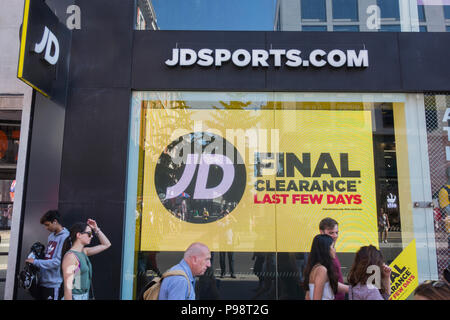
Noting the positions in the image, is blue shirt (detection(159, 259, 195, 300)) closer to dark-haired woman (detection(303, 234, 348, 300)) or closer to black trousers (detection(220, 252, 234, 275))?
black trousers (detection(220, 252, 234, 275))

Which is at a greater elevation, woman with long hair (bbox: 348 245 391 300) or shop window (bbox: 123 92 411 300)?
shop window (bbox: 123 92 411 300)

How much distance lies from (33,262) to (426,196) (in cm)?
675

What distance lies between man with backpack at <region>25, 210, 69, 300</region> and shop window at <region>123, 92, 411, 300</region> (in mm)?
1050

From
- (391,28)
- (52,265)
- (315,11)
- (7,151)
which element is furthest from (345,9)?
(7,151)

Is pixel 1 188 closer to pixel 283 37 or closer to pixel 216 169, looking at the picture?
pixel 216 169

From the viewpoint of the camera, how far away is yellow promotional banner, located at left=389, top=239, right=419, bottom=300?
5.43 m

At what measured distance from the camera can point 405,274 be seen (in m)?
5.47

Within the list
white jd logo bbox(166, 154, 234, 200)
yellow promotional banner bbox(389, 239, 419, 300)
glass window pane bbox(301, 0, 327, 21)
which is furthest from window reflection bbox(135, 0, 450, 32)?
yellow promotional banner bbox(389, 239, 419, 300)

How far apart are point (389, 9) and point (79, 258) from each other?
7.10m

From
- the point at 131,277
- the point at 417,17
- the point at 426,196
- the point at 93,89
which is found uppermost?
the point at 417,17

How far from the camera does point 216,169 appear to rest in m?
5.77
